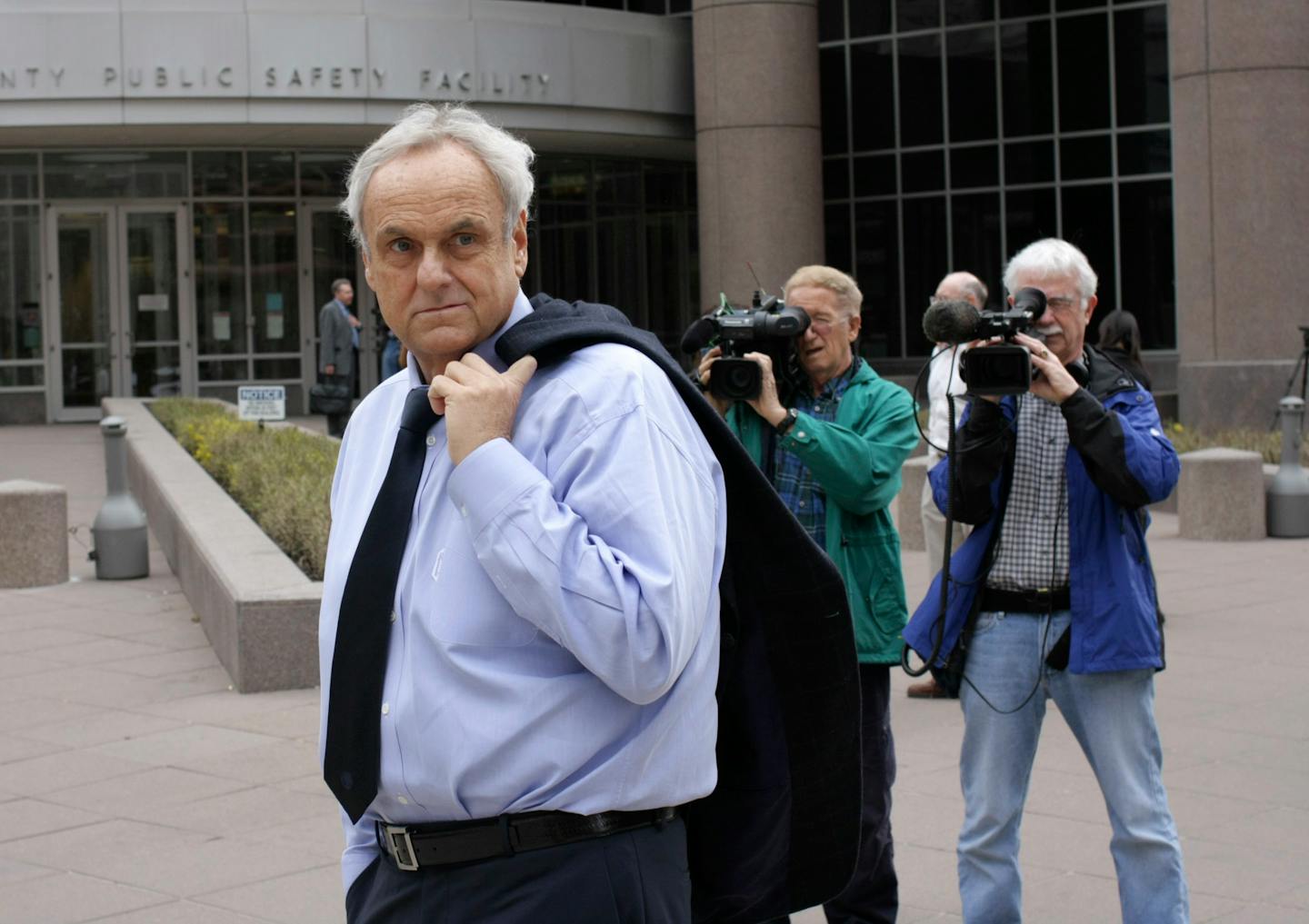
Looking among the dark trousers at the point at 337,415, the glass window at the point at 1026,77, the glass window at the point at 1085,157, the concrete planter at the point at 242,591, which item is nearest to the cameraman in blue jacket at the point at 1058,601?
the concrete planter at the point at 242,591

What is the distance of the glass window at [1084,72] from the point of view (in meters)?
28.4

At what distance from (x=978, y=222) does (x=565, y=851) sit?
28498mm

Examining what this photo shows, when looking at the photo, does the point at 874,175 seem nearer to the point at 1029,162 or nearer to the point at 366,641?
the point at 1029,162

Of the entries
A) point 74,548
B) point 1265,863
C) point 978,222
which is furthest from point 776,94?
point 1265,863

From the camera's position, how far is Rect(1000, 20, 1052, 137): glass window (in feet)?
95.5

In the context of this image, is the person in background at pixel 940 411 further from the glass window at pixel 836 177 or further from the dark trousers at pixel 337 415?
the glass window at pixel 836 177

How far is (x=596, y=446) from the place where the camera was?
246 centimetres

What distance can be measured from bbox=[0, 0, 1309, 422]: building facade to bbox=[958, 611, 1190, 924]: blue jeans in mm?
22835

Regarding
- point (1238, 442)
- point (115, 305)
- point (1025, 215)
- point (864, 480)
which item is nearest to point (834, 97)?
point (1025, 215)

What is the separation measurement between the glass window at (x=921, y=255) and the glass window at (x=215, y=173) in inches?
458

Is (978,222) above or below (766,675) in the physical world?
above

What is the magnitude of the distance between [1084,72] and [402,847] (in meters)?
28.0

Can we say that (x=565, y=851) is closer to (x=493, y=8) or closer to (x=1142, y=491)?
(x=1142, y=491)

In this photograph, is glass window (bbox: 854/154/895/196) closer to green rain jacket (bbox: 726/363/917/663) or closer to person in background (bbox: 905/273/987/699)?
person in background (bbox: 905/273/987/699)
